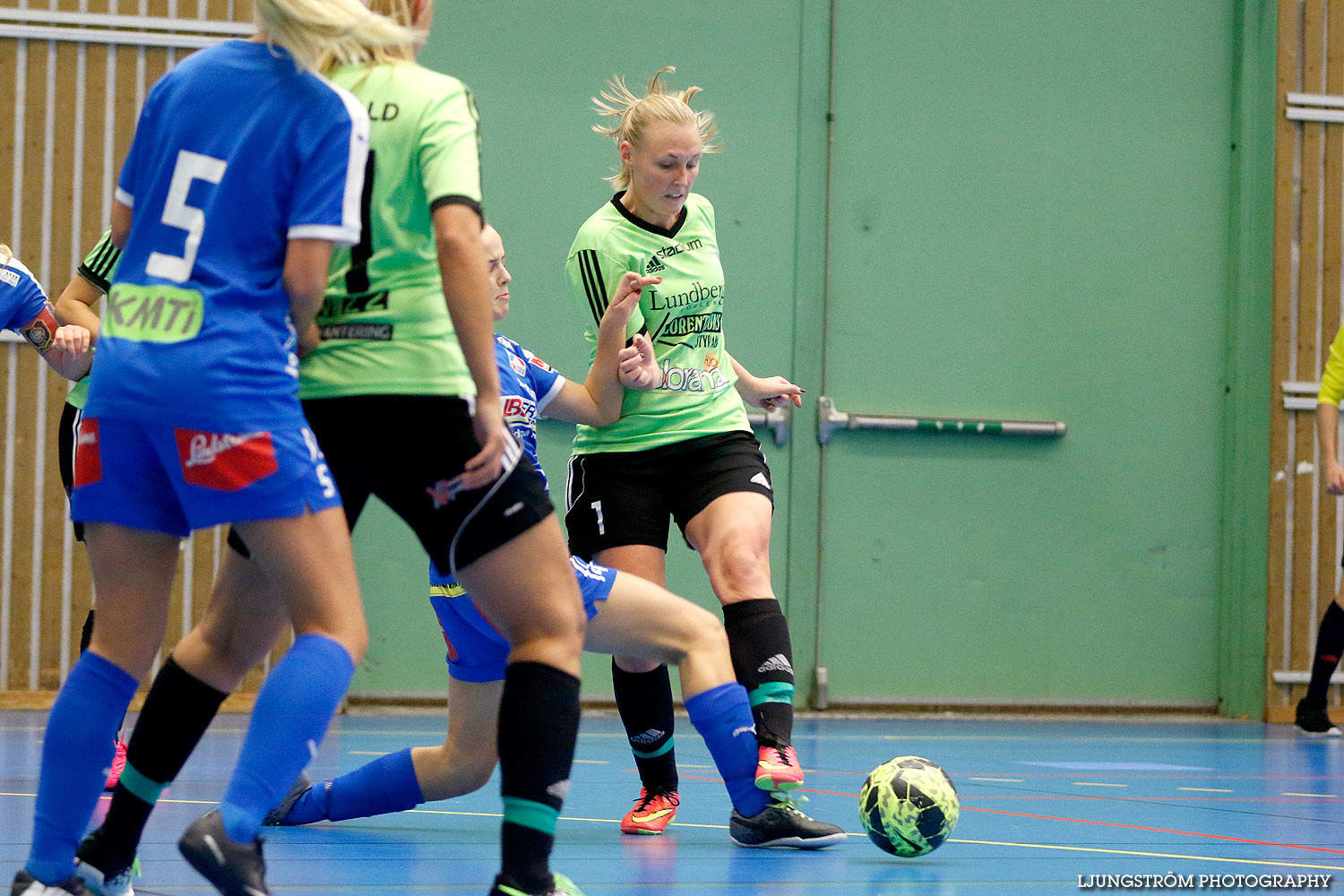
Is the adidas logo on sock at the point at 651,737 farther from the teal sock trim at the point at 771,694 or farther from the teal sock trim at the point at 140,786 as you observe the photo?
the teal sock trim at the point at 140,786

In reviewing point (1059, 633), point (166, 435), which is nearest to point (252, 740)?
Answer: point (166, 435)

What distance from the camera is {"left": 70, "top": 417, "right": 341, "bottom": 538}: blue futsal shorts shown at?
2236mm

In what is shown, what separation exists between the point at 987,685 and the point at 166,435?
7.29m

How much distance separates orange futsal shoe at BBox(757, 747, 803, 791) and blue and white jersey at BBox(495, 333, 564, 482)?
86 cm

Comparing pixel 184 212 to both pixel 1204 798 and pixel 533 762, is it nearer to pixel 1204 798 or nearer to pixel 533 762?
pixel 533 762

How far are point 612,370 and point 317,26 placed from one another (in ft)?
5.34

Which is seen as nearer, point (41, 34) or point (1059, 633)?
point (41, 34)

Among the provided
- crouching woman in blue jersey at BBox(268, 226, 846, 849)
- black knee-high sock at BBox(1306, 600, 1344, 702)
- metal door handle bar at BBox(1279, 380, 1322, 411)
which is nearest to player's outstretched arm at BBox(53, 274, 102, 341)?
crouching woman in blue jersey at BBox(268, 226, 846, 849)

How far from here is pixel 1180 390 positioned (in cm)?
923

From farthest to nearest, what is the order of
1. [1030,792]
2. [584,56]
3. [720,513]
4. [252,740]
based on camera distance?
[584,56] < [1030,792] < [720,513] < [252,740]

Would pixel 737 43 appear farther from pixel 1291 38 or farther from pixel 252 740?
pixel 252 740

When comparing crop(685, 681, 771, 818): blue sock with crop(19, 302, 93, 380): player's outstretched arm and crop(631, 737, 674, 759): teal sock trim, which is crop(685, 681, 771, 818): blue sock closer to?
crop(631, 737, 674, 759): teal sock trim

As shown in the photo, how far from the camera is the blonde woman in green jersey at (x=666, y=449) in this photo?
12.7ft

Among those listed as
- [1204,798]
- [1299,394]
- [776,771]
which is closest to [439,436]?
[776,771]
